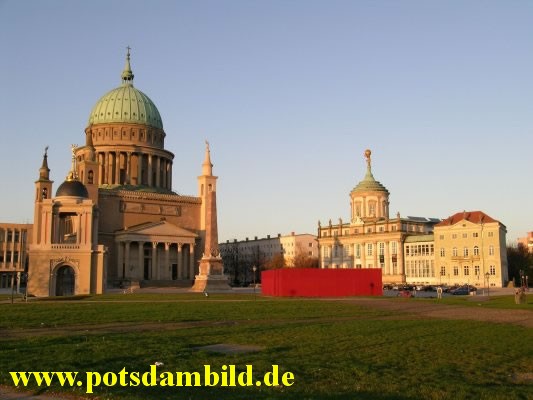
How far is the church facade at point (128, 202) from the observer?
79562 millimetres

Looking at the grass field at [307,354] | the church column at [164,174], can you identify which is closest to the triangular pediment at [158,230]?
the church column at [164,174]

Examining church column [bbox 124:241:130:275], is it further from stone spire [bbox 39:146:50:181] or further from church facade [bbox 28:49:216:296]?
stone spire [bbox 39:146:50:181]

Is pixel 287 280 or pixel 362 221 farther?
pixel 362 221

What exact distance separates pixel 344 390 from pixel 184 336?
1095cm

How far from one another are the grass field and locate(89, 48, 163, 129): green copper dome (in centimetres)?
10343

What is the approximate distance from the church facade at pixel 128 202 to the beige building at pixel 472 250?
45017mm

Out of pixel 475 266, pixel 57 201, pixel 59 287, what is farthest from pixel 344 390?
pixel 475 266

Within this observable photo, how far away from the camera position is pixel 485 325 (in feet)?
92.3

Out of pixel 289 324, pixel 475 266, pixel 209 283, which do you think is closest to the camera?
pixel 289 324

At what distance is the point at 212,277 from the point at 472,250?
50405 mm

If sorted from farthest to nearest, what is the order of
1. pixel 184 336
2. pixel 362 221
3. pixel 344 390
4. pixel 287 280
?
pixel 362 221 → pixel 287 280 → pixel 184 336 → pixel 344 390

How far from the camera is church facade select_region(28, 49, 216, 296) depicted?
261 feet

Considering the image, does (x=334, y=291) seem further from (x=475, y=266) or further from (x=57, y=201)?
(x=475, y=266)

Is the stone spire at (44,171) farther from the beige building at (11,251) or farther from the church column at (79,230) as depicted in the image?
the church column at (79,230)
